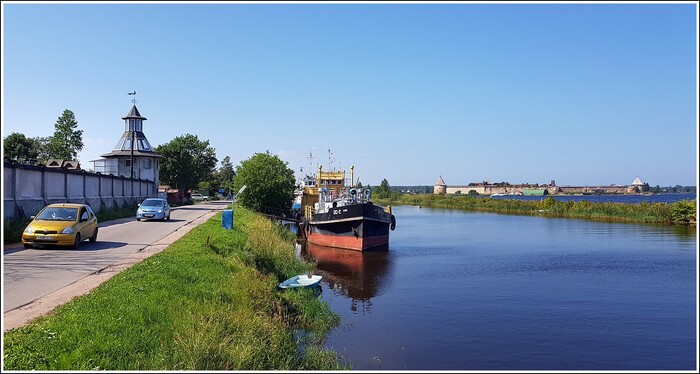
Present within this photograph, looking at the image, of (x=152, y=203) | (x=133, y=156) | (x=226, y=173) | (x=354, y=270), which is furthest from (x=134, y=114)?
(x=226, y=173)

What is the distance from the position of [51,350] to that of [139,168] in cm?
5939

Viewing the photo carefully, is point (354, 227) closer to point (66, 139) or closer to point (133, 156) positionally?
point (133, 156)

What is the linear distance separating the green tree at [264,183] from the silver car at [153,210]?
2074cm

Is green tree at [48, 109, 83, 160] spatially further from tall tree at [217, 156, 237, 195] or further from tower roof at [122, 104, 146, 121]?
tall tree at [217, 156, 237, 195]

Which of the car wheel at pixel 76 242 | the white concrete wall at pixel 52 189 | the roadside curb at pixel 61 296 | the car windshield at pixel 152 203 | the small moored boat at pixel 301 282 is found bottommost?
the small moored boat at pixel 301 282

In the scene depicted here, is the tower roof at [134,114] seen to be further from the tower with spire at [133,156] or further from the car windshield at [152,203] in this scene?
the car windshield at [152,203]

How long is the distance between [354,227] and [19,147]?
6330 centimetres

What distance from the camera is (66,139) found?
262 ft

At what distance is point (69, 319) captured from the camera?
883 centimetres

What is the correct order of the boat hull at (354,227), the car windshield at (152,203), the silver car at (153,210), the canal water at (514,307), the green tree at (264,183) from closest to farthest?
the canal water at (514,307) < the silver car at (153,210) < the car windshield at (152,203) < the boat hull at (354,227) < the green tree at (264,183)

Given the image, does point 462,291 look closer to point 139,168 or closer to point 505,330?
point 505,330

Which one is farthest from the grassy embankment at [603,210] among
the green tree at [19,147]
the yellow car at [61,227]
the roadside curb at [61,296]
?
the green tree at [19,147]

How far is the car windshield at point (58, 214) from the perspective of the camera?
18.7 metres

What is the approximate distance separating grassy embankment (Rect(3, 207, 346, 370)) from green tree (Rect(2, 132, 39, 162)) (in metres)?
74.4
